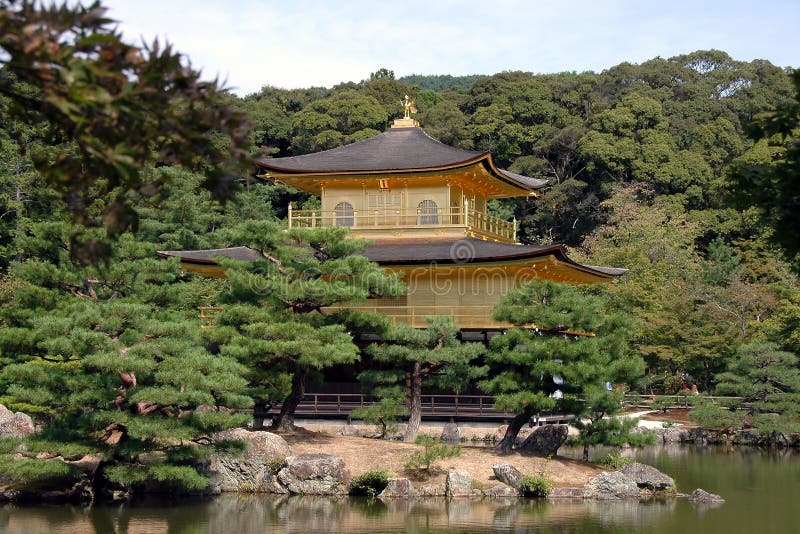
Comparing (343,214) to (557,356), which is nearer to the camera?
(557,356)

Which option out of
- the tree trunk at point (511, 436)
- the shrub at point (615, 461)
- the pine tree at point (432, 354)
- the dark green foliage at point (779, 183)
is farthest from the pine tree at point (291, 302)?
the dark green foliage at point (779, 183)

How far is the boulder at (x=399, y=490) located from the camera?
15.1 m

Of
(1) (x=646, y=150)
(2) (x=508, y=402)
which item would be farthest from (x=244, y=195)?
(2) (x=508, y=402)

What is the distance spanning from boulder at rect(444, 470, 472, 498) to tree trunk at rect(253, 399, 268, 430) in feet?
18.0

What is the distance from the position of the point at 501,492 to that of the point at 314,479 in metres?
2.85

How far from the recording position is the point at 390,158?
Result: 2367 centimetres

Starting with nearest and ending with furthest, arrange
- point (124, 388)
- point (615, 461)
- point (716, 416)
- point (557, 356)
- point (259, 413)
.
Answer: point (124, 388)
point (557, 356)
point (615, 461)
point (259, 413)
point (716, 416)

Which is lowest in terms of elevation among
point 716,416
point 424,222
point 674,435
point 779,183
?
point 674,435

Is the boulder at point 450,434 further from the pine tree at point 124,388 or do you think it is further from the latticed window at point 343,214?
the latticed window at point 343,214

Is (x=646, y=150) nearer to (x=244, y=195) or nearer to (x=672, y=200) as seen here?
(x=672, y=200)

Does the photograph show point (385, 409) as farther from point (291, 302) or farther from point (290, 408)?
point (291, 302)

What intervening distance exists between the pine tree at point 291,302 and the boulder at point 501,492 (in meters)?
3.09

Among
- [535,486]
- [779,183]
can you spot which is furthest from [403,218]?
[779,183]

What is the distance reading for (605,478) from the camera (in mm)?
15477
